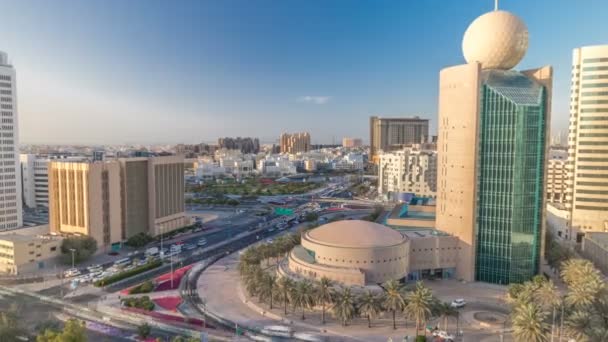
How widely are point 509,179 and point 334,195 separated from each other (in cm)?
10461

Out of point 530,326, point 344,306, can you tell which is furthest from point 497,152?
point 344,306

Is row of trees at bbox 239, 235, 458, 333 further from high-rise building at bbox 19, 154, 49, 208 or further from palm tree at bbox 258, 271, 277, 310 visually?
high-rise building at bbox 19, 154, 49, 208

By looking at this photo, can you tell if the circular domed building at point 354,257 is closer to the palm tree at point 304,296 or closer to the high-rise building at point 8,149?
the palm tree at point 304,296

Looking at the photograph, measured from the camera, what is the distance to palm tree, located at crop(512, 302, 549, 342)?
3575 centimetres

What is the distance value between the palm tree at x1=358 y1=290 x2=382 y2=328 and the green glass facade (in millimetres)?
25205

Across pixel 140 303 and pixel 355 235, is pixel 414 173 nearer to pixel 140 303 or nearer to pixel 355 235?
pixel 355 235

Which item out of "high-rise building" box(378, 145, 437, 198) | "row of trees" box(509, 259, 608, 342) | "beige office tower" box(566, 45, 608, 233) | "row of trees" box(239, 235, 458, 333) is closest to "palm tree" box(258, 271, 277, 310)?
"row of trees" box(239, 235, 458, 333)

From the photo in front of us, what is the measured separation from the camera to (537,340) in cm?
3572

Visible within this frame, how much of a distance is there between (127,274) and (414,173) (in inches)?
3879

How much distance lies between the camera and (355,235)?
57.3 metres

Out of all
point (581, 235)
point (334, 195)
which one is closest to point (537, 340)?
point (581, 235)

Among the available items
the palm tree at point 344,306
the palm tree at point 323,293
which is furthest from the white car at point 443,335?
the palm tree at point 323,293

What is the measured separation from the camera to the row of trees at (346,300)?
42.6 metres

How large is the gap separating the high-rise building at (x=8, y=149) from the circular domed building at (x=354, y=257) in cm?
6764
